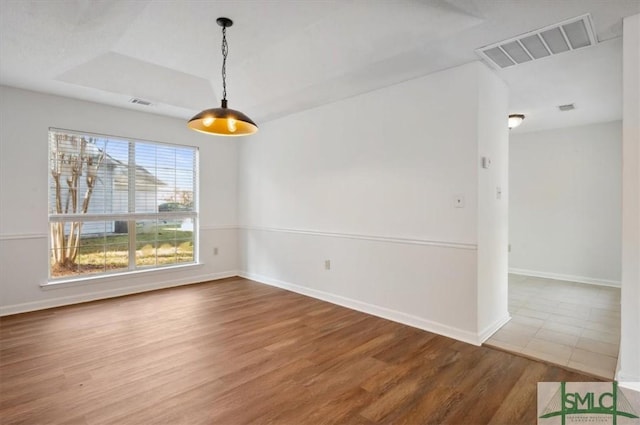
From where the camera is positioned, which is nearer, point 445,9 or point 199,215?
point 445,9

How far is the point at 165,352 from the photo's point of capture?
277 centimetres

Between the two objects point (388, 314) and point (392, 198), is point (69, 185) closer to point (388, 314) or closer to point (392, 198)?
point (392, 198)

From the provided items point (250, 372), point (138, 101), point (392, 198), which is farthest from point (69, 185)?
point (392, 198)

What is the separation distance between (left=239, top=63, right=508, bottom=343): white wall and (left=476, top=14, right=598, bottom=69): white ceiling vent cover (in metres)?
0.21

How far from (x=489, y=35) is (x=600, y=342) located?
111 inches

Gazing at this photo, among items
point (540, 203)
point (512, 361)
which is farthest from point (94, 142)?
point (540, 203)

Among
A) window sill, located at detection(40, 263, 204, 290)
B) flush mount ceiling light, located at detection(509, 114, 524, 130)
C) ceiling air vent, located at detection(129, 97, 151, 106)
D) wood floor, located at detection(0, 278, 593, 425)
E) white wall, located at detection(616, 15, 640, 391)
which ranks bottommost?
wood floor, located at detection(0, 278, 593, 425)

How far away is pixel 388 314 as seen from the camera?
3.60 metres

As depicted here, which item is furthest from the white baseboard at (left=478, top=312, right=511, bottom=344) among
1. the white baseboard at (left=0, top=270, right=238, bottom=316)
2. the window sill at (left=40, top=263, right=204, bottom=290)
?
the window sill at (left=40, top=263, right=204, bottom=290)

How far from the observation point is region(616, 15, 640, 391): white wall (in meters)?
2.19

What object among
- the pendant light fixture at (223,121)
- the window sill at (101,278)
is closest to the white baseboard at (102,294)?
the window sill at (101,278)

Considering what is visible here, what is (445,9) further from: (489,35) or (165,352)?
(165,352)

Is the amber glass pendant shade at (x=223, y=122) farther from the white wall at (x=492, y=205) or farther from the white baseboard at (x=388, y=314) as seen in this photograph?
the white baseboard at (x=388, y=314)

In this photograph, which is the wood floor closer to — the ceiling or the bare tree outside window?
the bare tree outside window
